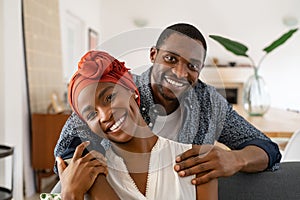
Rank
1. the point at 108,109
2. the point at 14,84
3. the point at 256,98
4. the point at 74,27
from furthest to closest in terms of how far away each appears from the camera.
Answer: the point at 74,27 < the point at 14,84 < the point at 256,98 < the point at 108,109

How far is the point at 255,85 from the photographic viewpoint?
2820mm

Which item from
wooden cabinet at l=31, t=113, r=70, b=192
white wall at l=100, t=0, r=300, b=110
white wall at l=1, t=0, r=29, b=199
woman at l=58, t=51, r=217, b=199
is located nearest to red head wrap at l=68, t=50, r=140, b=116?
woman at l=58, t=51, r=217, b=199

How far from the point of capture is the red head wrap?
75 centimetres

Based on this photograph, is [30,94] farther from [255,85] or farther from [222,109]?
[222,109]

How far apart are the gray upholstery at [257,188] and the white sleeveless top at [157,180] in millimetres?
311

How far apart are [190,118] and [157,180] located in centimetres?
23

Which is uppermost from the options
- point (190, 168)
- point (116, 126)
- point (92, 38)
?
point (92, 38)

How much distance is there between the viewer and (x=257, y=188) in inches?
44.9

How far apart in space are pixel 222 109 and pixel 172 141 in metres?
0.29

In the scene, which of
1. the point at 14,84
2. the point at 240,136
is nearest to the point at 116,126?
the point at 240,136

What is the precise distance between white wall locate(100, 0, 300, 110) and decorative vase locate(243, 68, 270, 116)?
3.76 m

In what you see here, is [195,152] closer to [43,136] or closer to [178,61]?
[178,61]

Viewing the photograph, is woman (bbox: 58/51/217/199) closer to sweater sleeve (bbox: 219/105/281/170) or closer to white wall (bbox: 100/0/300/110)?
sweater sleeve (bbox: 219/105/281/170)

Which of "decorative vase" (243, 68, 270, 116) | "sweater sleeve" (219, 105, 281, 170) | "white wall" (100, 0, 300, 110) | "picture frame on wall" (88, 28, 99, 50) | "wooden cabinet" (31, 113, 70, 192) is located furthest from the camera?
"white wall" (100, 0, 300, 110)
